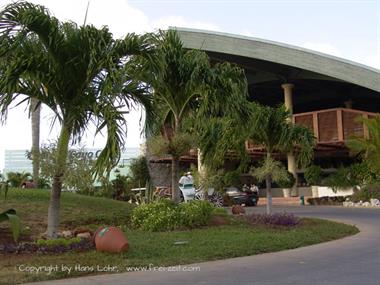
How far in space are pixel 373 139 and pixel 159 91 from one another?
18.3 m

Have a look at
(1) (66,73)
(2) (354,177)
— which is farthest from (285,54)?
(1) (66,73)

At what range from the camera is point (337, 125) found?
113ft

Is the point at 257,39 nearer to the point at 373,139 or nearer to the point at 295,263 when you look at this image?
the point at 373,139

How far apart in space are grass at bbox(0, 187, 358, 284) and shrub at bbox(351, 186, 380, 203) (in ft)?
39.3

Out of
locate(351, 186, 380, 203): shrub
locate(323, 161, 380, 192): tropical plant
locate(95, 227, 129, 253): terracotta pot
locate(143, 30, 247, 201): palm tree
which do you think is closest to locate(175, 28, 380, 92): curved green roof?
locate(323, 161, 380, 192): tropical plant

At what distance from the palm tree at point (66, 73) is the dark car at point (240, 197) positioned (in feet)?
69.3

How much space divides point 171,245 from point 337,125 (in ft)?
82.4

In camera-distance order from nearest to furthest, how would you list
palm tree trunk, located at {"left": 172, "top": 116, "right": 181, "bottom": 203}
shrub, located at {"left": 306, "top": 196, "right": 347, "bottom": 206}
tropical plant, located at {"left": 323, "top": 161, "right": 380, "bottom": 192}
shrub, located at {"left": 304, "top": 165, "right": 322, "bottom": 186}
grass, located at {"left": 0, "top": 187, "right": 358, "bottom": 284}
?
grass, located at {"left": 0, "top": 187, "right": 358, "bottom": 284} < palm tree trunk, located at {"left": 172, "top": 116, "right": 181, "bottom": 203} < shrub, located at {"left": 306, "top": 196, "right": 347, "bottom": 206} < tropical plant, located at {"left": 323, "top": 161, "right": 380, "bottom": 192} < shrub, located at {"left": 304, "top": 165, "right": 322, "bottom": 186}

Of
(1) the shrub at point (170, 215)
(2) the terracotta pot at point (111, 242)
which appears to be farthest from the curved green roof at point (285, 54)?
(2) the terracotta pot at point (111, 242)

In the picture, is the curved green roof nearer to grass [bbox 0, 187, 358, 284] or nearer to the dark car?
the dark car

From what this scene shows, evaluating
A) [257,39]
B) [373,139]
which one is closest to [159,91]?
[373,139]

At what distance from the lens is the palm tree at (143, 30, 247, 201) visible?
1460 centimetres

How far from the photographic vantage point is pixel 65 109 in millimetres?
11648

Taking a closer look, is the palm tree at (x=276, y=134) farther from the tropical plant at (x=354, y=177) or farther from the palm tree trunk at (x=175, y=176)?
the tropical plant at (x=354, y=177)
